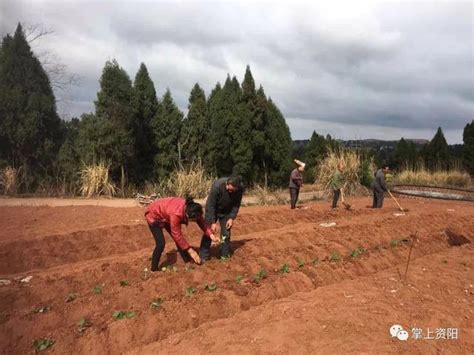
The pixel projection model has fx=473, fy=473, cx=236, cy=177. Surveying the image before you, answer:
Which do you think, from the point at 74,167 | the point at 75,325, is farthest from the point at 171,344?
the point at 74,167

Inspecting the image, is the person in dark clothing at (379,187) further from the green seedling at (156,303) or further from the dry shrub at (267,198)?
the green seedling at (156,303)

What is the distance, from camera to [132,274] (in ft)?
21.1

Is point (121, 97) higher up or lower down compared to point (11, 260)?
higher up

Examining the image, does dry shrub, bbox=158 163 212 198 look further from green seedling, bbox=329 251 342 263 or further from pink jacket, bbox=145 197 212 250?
pink jacket, bbox=145 197 212 250

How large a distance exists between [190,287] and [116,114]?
11.5 meters

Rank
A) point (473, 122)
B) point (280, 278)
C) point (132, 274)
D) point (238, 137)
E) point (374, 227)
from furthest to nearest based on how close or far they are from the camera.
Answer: point (473, 122) → point (238, 137) → point (374, 227) → point (132, 274) → point (280, 278)

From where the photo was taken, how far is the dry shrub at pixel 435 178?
24136 mm

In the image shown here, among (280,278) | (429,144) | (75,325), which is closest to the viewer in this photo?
(75,325)

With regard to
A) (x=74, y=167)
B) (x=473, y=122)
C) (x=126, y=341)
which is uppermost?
(x=473, y=122)

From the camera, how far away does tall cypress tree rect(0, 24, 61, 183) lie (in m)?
15.7

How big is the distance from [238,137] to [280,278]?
49.1 feet

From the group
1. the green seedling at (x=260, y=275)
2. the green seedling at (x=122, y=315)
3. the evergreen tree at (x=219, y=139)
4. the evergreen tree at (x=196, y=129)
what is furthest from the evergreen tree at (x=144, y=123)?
the green seedling at (x=122, y=315)

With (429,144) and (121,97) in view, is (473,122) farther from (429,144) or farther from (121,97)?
(121,97)

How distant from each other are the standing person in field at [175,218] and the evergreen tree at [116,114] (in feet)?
31.7
